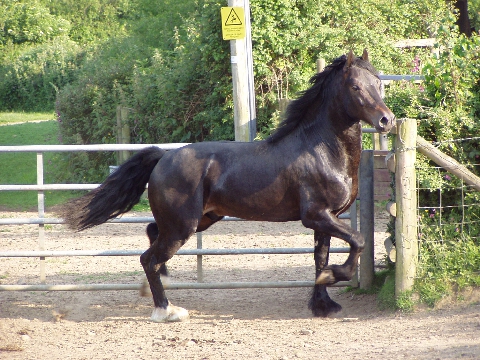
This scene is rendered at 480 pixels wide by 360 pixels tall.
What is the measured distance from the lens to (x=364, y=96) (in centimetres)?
486

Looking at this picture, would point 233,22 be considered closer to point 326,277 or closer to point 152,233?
point 152,233

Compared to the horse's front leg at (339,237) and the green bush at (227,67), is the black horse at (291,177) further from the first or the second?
the green bush at (227,67)

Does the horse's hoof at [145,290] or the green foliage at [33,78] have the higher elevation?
the green foliage at [33,78]

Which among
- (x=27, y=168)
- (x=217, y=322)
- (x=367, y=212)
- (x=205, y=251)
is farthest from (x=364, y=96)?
(x=27, y=168)

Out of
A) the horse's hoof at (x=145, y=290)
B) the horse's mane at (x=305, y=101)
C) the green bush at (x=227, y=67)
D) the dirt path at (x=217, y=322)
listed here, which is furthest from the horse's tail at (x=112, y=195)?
the green bush at (x=227, y=67)

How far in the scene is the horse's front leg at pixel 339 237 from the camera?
5000 millimetres

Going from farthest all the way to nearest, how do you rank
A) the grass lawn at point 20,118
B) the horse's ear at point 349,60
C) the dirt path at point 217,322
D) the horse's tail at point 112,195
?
the grass lawn at point 20,118
the horse's tail at point 112,195
the horse's ear at point 349,60
the dirt path at point 217,322

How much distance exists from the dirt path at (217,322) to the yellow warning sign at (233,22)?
2.81m

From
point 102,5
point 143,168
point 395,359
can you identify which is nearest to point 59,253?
point 143,168

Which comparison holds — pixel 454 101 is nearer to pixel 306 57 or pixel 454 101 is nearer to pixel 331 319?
pixel 331 319

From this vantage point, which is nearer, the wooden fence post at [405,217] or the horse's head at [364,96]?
the horse's head at [364,96]

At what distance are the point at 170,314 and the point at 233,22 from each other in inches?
167

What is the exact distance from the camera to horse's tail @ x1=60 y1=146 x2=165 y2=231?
567 centimetres

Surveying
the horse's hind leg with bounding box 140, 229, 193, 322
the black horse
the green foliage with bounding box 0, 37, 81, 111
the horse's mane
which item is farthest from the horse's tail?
the green foliage with bounding box 0, 37, 81, 111
